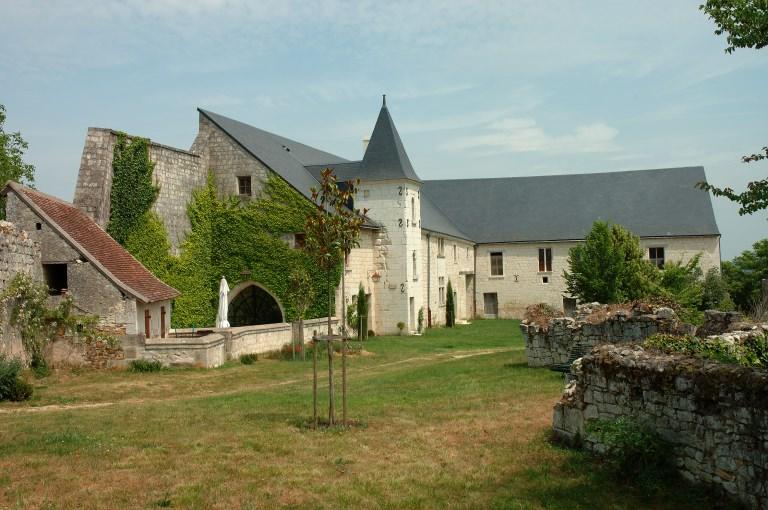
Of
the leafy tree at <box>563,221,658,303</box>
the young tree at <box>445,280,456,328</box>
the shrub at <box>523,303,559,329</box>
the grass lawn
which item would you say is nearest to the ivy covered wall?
the leafy tree at <box>563,221,658,303</box>

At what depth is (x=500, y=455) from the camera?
8.37 meters

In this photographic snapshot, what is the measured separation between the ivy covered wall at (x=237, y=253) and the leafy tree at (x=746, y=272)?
2104 cm

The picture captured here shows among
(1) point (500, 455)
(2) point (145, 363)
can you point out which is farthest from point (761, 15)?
(2) point (145, 363)

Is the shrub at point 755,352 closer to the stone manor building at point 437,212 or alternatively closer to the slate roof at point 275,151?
the stone manor building at point 437,212

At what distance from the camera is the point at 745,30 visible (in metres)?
8.09

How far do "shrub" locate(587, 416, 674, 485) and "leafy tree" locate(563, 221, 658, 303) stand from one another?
56.5ft

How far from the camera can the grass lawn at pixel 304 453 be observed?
22.8 ft

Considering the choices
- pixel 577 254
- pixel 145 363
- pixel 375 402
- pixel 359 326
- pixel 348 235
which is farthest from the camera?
pixel 359 326

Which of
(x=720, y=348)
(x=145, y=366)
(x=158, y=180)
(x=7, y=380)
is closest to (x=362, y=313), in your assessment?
(x=158, y=180)

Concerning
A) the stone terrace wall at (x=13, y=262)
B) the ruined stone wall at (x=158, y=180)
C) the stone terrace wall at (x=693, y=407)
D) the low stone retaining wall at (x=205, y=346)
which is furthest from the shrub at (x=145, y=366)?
the stone terrace wall at (x=693, y=407)

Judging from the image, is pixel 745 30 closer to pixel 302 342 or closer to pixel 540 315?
pixel 540 315

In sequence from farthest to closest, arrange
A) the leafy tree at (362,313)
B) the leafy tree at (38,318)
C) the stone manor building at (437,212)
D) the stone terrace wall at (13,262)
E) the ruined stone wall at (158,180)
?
the stone manor building at (437,212) → the leafy tree at (362,313) → the ruined stone wall at (158,180) → the leafy tree at (38,318) → the stone terrace wall at (13,262)

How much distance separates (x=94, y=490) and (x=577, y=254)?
836 inches

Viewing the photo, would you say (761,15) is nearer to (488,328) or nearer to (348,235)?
(348,235)
